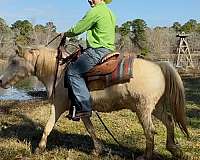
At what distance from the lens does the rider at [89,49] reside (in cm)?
645

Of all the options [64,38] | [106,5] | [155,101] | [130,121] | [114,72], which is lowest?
[130,121]

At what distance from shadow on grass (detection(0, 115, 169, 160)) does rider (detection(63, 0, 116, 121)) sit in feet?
3.13

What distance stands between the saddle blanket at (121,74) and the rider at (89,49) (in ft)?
0.81

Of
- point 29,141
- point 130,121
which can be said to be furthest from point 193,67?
point 29,141

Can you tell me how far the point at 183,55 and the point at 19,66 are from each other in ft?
120

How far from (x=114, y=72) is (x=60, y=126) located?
11.6ft

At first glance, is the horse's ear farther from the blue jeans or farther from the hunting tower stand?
the hunting tower stand

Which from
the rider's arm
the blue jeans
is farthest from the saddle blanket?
the rider's arm

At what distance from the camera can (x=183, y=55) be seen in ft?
139

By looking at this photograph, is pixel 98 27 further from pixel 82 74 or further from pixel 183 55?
pixel 183 55

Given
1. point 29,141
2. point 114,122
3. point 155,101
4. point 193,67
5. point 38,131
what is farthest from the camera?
point 193,67

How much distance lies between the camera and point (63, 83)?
22.9 feet

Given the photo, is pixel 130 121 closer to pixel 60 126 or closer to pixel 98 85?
pixel 60 126

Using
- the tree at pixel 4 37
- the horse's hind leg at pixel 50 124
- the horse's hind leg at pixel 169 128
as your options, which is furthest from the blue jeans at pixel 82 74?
the tree at pixel 4 37
